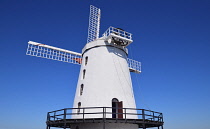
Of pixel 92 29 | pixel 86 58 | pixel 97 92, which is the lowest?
pixel 97 92

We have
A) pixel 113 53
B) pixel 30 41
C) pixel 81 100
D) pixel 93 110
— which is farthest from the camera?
pixel 30 41

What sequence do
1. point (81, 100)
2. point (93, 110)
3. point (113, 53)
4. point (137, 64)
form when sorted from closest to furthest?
1. point (93, 110)
2. point (81, 100)
3. point (113, 53)
4. point (137, 64)

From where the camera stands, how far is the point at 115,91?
1536 centimetres

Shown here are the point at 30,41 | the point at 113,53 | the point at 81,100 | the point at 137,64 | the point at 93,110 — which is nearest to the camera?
the point at 93,110

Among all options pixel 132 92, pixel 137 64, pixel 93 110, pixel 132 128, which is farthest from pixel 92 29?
pixel 132 128

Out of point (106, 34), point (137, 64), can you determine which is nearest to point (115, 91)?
point (106, 34)

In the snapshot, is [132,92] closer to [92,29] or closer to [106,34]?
[106,34]

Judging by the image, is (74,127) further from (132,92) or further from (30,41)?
(30,41)

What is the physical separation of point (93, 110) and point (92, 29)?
9.58 m

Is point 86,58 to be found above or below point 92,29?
below

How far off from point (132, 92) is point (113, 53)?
3.89 metres

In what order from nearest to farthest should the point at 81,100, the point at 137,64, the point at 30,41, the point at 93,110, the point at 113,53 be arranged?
1. the point at 93,110
2. the point at 81,100
3. the point at 113,53
4. the point at 30,41
5. the point at 137,64

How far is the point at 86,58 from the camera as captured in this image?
17.8 meters

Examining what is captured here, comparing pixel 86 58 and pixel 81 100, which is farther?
pixel 86 58
